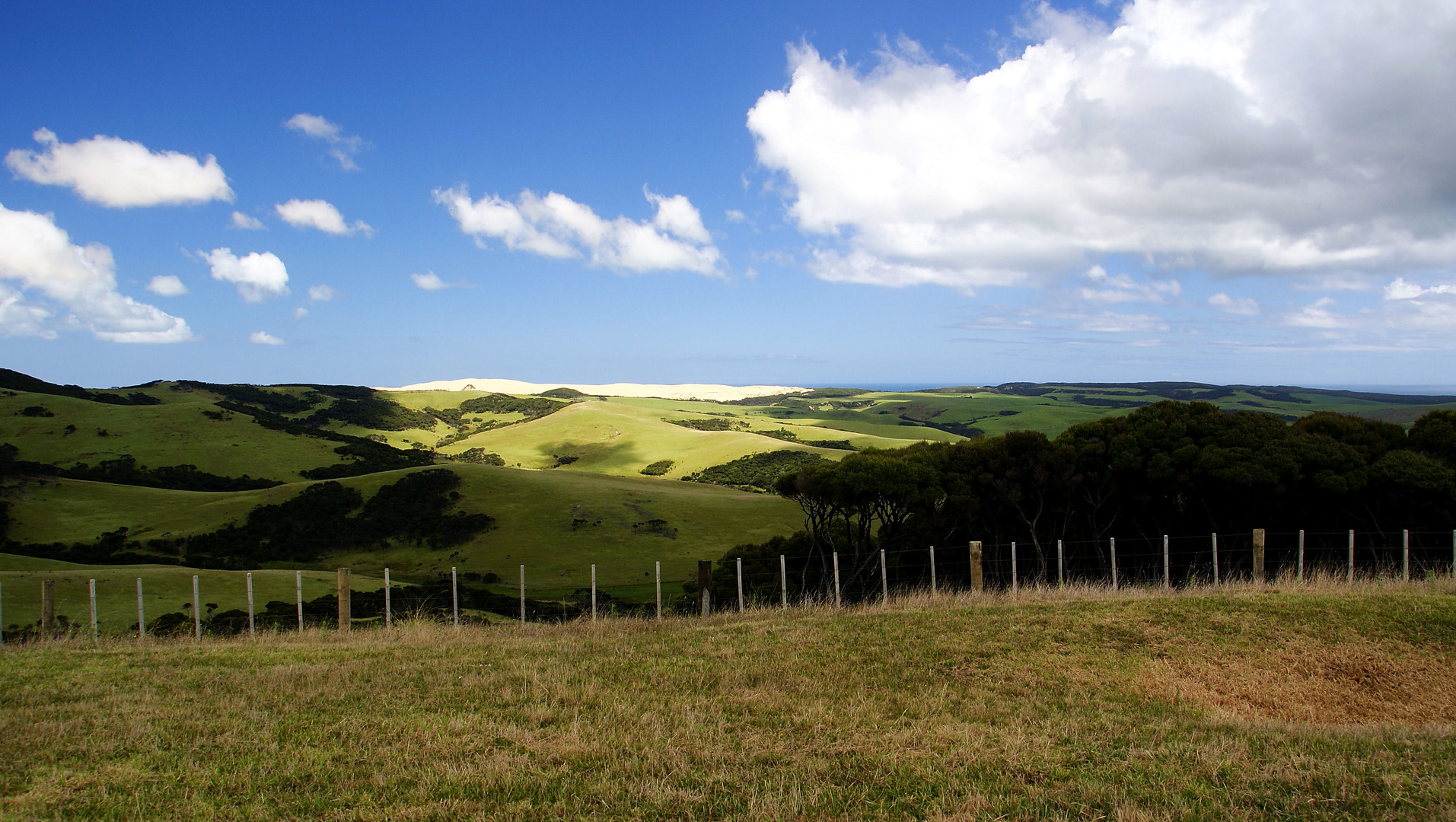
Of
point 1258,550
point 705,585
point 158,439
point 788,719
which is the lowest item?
point 705,585

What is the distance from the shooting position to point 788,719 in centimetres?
787

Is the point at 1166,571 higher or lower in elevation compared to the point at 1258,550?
lower

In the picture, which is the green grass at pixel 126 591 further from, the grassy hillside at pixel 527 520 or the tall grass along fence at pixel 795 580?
the grassy hillside at pixel 527 520

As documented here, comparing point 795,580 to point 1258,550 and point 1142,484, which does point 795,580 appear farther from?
point 1258,550

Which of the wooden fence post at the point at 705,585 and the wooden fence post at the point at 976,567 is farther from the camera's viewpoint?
the wooden fence post at the point at 976,567

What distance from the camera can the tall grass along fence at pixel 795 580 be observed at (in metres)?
20.0

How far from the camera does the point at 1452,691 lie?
30.8 feet

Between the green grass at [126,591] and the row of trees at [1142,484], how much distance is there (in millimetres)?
17749

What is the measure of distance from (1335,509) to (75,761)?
29187 millimetres

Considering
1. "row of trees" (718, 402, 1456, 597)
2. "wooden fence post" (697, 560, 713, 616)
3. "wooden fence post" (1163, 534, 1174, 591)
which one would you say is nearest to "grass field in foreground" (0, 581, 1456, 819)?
"wooden fence post" (697, 560, 713, 616)

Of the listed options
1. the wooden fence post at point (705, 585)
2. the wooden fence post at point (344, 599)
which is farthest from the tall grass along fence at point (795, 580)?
the wooden fence post at point (344, 599)

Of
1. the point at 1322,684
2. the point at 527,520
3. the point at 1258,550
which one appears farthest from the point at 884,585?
the point at 527,520

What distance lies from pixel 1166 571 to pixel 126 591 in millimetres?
29193

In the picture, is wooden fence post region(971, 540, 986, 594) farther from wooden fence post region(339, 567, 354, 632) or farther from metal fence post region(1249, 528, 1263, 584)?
wooden fence post region(339, 567, 354, 632)
